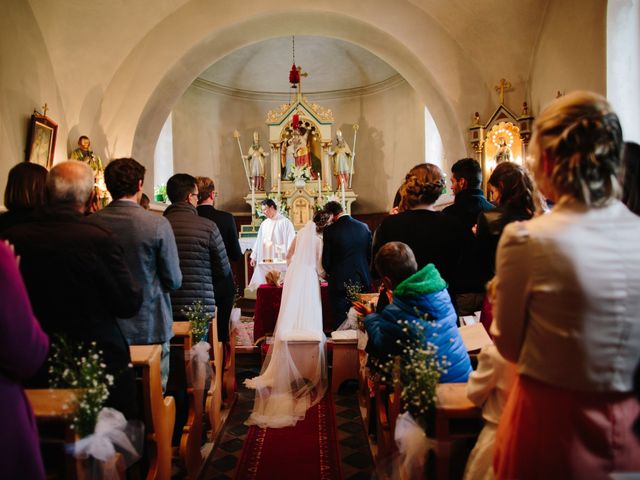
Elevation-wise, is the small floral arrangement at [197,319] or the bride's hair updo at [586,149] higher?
the bride's hair updo at [586,149]

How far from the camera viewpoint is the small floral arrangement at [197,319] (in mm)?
3691

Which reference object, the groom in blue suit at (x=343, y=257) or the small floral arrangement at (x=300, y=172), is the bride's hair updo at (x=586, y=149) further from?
the small floral arrangement at (x=300, y=172)

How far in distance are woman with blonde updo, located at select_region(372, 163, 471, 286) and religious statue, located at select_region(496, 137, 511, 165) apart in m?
4.57

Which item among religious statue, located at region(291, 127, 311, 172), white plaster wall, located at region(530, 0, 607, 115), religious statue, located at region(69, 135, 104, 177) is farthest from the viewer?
religious statue, located at region(291, 127, 311, 172)

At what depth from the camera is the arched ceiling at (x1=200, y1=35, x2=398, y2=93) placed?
13.5 m

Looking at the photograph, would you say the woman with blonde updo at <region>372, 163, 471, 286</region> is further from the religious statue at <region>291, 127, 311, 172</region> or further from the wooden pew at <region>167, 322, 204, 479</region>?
the religious statue at <region>291, 127, 311, 172</region>

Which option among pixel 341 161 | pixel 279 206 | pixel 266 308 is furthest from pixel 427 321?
pixel 341 161

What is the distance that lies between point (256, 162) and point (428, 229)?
10.5 meters

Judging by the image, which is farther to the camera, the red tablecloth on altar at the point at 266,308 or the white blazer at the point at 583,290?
the red tablecloth on altar at the point at 266,308

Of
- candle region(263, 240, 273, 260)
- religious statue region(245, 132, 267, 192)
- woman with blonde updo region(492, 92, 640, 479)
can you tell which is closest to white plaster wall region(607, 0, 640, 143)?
woman with blonde updo region(492, 92, 640, 479)

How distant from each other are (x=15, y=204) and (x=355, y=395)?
11.9ft

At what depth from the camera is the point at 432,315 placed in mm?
2596

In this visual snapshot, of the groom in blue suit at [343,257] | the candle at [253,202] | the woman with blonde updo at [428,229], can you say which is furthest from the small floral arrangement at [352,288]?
the candle at [253,202]

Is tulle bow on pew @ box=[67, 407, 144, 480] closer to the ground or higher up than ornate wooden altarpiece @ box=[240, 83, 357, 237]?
closer to the ground
